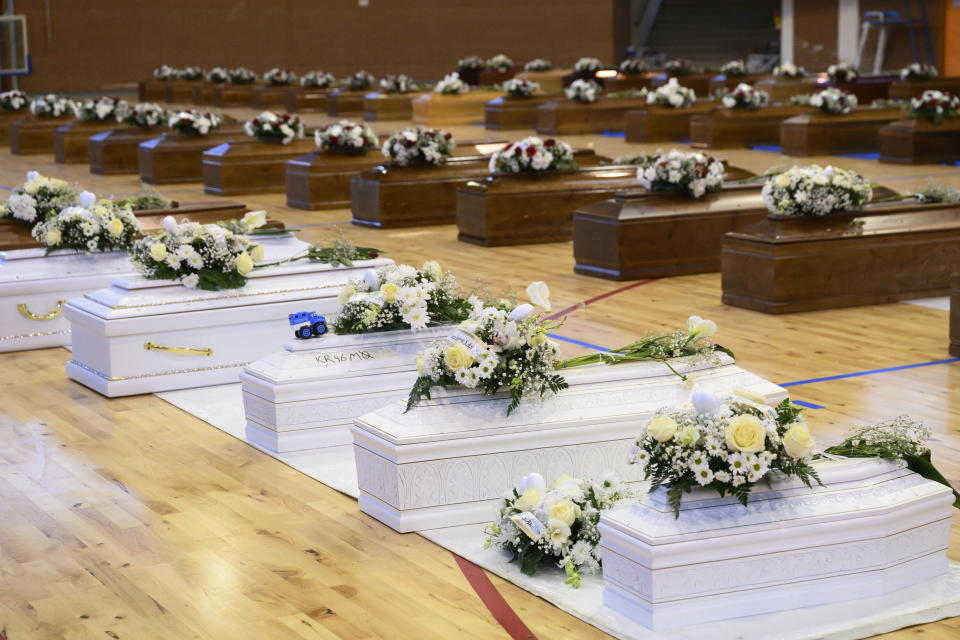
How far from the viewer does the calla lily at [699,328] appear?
176 inches

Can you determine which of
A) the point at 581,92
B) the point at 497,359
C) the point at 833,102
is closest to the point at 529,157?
the point at 497,359

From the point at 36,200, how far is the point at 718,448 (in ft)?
19.3

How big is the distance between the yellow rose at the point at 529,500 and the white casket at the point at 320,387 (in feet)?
4.74

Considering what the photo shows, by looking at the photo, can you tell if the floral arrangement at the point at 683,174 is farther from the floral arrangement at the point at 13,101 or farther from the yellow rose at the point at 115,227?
the floral arrangement at the point at 13,101

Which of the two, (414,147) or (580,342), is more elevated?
(414,147)

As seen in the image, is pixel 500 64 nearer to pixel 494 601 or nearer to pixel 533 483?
pixel 533 483

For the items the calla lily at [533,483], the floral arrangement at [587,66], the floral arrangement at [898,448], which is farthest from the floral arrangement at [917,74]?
the calla lily at [533,483]

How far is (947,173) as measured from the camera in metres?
13.8

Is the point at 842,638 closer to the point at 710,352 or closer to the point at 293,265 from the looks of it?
the point at 710,352

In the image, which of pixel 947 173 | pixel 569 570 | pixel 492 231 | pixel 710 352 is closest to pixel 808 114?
pixel 947 173

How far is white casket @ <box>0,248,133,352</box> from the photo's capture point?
7094 millimetres

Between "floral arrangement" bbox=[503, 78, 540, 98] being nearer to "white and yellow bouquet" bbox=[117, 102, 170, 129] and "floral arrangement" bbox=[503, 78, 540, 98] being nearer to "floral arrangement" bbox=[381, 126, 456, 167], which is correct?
"white and yellow bouquet" bbox=[117, 102, 170, 129]

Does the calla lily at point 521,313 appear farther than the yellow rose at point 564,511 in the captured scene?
Yes

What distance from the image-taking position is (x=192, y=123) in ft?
50.4
